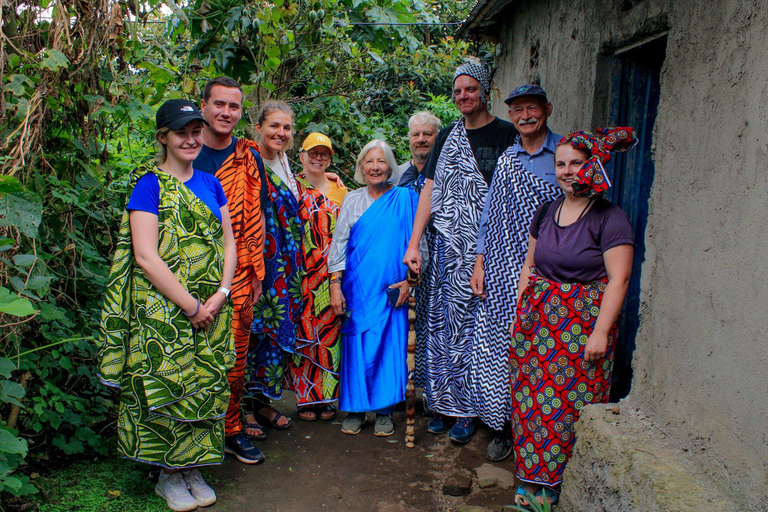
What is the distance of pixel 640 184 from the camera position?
3162 mm

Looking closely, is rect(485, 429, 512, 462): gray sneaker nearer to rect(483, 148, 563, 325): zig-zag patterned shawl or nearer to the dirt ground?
the dirt ground

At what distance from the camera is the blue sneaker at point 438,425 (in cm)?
375

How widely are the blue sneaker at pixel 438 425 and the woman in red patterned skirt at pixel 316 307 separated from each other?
2.08ft

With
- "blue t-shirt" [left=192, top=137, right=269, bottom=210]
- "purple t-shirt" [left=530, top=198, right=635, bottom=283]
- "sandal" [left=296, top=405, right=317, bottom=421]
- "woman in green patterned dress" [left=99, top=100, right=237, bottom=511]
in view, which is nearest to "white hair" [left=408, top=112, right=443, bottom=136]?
"blue t-shirt" [left=192, top=137, right=269, bottom=210]

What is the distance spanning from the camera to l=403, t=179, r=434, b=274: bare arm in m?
3.58

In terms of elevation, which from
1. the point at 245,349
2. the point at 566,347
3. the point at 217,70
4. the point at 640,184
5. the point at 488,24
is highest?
the point at 488,24

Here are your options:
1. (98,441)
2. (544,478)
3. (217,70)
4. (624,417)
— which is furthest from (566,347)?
(217,70)

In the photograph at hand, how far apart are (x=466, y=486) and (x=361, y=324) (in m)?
1.17

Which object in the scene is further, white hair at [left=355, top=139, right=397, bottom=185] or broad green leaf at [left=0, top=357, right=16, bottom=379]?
white hair at [left=355, top=139, right=397, bottom=185]

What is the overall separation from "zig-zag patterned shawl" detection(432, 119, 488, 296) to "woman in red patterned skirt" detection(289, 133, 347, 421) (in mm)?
760

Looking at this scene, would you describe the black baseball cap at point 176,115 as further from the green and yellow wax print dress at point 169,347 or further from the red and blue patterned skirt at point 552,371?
the red and blue patterned skirt at point 552,371

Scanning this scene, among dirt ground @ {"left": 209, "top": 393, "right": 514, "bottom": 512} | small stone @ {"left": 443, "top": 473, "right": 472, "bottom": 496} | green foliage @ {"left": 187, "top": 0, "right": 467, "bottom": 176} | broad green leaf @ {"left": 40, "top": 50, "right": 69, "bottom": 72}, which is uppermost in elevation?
green foliage @ {"left": 187, "top": 0, "right": 467, "bottom": 176}

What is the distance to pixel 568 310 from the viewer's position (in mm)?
2568

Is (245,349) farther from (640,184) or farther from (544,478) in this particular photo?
(640,184)
